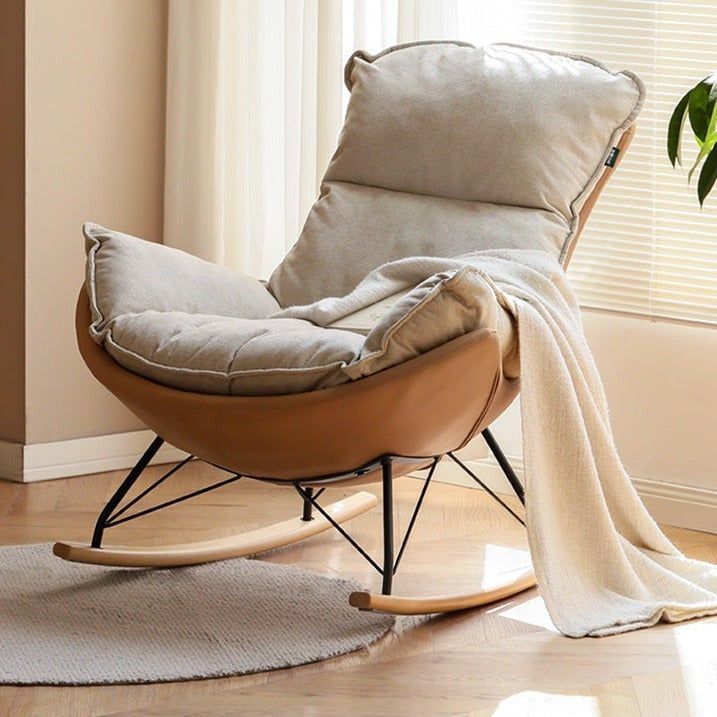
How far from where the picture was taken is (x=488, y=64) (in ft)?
9.51

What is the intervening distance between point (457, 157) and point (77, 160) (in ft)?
3.67

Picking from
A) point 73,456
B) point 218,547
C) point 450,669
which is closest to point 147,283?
point 218,547

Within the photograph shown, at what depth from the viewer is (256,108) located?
376 cm

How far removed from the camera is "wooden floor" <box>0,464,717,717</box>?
208 centimetres

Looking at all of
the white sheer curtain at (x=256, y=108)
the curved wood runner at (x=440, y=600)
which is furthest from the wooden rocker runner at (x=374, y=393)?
the white sheer curtain at (x=256, y=108)

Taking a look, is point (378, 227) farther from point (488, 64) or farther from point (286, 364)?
point (286, 364)

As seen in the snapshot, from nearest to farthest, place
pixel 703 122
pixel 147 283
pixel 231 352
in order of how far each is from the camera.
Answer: pixel 231 352 → pixel 703 122 → pixel 147 283

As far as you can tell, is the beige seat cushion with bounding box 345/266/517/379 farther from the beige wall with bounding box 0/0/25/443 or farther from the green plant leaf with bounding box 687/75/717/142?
the beige wall with bounding box 0/0/25/443

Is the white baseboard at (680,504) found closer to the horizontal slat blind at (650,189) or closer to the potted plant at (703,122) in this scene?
the horizontal slat blind at (650,189)

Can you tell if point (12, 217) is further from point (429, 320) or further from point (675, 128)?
point (675, 128)

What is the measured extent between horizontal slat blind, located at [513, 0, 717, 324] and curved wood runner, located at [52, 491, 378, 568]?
30.6 inches

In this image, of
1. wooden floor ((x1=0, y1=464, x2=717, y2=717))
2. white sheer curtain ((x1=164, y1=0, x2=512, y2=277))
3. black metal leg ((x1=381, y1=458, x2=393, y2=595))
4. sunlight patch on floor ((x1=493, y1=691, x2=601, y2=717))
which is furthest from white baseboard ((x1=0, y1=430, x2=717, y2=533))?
sunlight patch on floor ((x1=493, y1=691, x2=601, y2=717))

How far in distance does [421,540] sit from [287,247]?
3.42 ft

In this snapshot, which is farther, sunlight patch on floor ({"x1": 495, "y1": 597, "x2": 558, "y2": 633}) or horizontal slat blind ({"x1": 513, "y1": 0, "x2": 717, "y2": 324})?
horizontal slat blind ({"x1": 513, "y1": 0, "x2": 717, "y2": 324})
